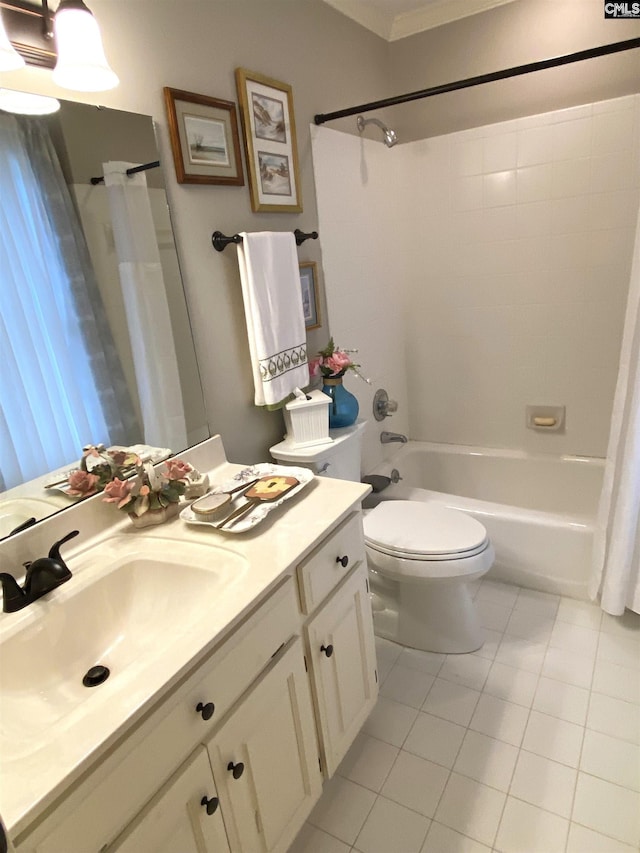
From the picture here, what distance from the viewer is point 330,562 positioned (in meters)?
1.25

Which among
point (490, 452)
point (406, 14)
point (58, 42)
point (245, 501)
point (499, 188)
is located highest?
point (406, 14)

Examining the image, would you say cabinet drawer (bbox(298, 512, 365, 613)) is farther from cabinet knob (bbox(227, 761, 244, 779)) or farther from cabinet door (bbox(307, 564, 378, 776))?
cabinet knob (bbox(227, 761, 244, 779))

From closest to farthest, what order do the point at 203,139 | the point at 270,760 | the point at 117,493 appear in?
1. the point at 270,760
2. the point at 117,493
3. the point at 203,139

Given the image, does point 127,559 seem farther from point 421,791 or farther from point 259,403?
point 421,791

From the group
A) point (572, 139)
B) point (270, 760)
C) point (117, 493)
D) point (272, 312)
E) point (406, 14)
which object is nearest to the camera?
point (270, 760)

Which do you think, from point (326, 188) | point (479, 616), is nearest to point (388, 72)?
point (326, 188)

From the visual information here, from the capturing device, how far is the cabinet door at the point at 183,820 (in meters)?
0.79

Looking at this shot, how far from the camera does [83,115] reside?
1174 millimetres

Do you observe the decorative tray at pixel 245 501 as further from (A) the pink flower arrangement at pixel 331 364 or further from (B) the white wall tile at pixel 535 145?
(B) the white wall tile at pixel 535 145

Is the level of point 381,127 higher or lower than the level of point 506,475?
higher

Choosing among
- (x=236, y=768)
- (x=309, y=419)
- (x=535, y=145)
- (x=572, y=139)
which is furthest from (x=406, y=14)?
(x=236, y=768)

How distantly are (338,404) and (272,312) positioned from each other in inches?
16.4

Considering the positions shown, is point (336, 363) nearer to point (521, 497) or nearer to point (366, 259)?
point (366, 259)

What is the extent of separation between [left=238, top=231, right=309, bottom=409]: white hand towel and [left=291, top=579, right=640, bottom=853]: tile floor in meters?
1.06
